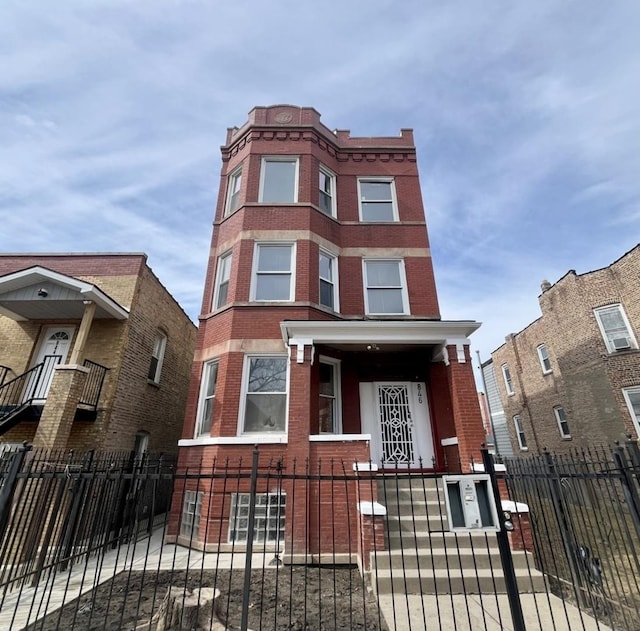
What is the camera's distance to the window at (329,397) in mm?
8609

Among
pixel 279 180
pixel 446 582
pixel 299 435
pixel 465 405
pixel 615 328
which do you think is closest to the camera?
pixel 446 582

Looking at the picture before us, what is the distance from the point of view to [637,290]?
14125 millimetres

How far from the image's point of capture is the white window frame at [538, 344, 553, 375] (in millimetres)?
18422

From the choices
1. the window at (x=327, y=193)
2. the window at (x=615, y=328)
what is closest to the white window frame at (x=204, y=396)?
the window at (x=327, y=193)

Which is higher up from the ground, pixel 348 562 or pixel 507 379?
pixel 507 379

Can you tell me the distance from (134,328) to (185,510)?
5333 millimetres

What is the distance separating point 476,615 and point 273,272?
8.28 m

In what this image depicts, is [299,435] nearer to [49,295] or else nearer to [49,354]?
[49,295]

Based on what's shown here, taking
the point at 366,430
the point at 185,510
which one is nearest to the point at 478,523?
the point at 366,430

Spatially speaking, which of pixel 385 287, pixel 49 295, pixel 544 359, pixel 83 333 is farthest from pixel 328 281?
pixel 544 359

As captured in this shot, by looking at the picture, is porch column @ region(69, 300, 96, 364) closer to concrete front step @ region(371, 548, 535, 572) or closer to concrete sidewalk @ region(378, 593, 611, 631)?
concrete front step @ region(371, 548, 535, 572)

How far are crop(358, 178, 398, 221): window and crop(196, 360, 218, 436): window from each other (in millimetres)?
6821

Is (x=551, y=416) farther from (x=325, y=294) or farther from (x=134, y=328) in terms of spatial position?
(x=134, y=328)

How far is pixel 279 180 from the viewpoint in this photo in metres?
11.6
